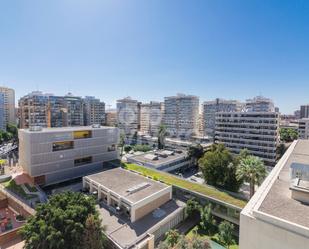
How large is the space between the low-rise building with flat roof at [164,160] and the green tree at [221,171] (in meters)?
13.1

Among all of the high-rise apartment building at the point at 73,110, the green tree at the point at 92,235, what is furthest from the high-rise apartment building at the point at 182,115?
the green tree at the point at 92,235

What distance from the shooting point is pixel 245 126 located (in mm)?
67000

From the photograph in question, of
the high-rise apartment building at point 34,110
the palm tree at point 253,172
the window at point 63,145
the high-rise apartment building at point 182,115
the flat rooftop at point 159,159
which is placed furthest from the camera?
the high-rise apartment building at point 182,115

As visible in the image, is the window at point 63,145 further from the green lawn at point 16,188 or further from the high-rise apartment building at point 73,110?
the high-rise apartment building at point 73,110

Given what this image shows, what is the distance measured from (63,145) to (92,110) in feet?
240

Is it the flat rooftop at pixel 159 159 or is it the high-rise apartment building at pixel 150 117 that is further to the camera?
the high-rise apartment building at pixel 150 117

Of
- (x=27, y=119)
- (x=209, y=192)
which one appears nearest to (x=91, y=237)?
(x=209, y=192)

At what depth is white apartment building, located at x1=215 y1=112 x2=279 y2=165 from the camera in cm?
6144

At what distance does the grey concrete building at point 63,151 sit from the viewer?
36406 mm

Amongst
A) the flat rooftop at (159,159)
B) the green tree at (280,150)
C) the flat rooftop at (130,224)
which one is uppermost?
the green tree at (280,150)

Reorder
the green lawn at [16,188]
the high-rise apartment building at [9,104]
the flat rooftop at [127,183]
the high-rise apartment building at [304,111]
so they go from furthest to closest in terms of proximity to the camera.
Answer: the high-rise apartment building at [304,111], the high-rise apartment building at [9,104], the green lawn at [16,188], the flat rooftop at [127,183]

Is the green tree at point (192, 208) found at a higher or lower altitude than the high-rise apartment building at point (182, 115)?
lower

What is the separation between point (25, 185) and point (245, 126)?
64.8 metres

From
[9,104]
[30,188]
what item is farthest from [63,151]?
[9,104]
